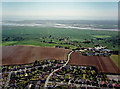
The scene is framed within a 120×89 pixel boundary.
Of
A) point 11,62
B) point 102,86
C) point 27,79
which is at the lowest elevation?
point 102,86

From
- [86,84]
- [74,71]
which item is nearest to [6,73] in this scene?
[74,71]

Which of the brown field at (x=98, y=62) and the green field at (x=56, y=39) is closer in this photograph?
the brown field at (x=98, y=62)

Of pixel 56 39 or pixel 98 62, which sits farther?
pixel 56 39

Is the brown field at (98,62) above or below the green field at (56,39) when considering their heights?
below

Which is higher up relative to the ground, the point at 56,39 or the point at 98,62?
the point at 56,39

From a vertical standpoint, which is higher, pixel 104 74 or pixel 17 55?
pixel 17 55

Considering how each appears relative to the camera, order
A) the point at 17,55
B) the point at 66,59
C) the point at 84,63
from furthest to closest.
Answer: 1. the point at 17,55
2. the point at 66,59
3. the point at 84,63

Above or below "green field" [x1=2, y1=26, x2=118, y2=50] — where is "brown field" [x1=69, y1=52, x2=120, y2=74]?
below

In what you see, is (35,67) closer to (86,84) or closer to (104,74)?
(86,84)
